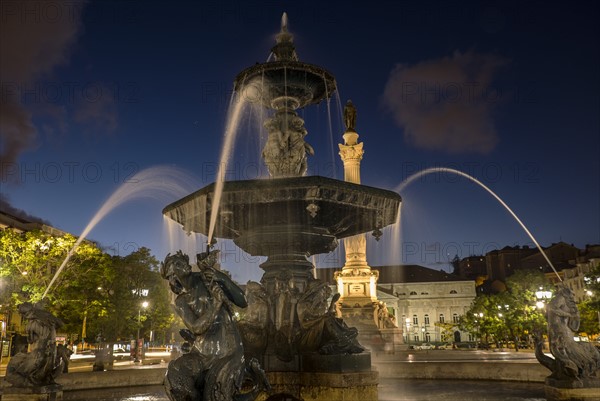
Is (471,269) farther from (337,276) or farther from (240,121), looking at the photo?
(240,121)

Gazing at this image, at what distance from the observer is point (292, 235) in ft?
32.6

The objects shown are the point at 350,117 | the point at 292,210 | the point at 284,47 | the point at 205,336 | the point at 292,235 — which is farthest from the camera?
the point at 350,117

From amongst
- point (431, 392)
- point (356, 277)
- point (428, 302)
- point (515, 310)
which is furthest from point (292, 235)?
point (428, 302)

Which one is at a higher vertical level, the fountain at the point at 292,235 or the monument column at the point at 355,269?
the monument column at the point at 355,269

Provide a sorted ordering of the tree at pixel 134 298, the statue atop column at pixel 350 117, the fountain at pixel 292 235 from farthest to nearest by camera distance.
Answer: the statue atop column at pixel 350 117
the tree at pixel 134 298
the fountain at pixel 292 235

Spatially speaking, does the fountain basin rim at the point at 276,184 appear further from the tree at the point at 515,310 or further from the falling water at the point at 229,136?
the tree at the point at 515,310

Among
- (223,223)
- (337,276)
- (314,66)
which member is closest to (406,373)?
(223,223)

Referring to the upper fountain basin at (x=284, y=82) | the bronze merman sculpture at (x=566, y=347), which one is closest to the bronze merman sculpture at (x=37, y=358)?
the upper fountain basin at (x=284, y=82)

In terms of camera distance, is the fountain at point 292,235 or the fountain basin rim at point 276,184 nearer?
the fountain at point 292,235

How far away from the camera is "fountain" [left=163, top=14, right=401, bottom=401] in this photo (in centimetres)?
849

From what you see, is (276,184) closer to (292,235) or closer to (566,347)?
(292,235)

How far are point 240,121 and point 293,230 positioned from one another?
5.19 m

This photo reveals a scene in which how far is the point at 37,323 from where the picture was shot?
30.8 feet

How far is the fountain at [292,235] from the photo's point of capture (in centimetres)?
849
